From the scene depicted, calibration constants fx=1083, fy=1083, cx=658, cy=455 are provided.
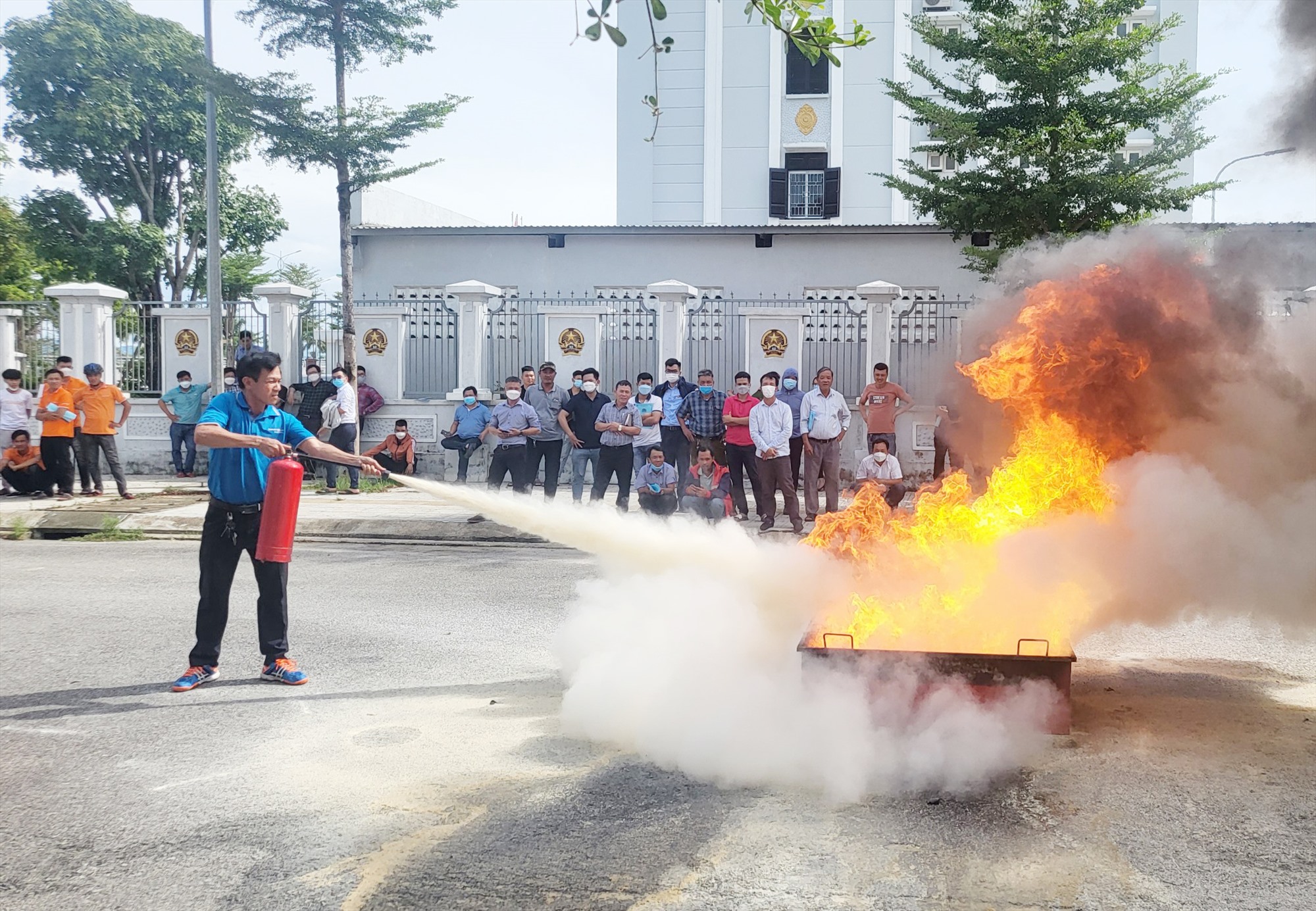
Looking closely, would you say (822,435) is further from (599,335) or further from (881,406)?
(599,335)

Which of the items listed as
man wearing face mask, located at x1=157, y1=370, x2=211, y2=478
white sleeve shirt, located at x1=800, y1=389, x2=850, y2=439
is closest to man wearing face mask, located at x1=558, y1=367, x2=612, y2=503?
white sleeve shirt, located at x1=800, y1=389, x2=850, y2=439

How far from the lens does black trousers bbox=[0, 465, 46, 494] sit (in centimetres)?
1537

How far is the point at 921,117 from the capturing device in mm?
17141

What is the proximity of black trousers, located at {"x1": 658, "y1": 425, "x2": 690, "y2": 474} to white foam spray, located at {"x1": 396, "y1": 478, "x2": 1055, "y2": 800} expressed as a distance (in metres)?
7.29

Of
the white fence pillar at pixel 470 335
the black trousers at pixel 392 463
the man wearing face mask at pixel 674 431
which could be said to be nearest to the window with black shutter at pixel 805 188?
the white fence pillar at pixel 470 335

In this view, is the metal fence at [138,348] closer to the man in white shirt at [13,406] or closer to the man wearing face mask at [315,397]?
the man in white shirt at [13,406]

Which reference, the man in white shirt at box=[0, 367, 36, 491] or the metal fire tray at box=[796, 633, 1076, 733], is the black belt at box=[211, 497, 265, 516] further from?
the man in white shirt at box=[0, 367, 36, 491]

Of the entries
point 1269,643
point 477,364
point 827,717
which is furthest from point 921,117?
point 827,717

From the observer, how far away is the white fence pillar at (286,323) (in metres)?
18.8

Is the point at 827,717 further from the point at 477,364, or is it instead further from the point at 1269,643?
the point at 477,364

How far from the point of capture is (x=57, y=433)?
15117 mm

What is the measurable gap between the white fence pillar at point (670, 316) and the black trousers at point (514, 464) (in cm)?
506

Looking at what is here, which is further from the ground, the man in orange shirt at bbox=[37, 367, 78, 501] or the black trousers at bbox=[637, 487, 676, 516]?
the man in orange shirt at bbox=[37, 367, 78, 501]

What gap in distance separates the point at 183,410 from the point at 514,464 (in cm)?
772
